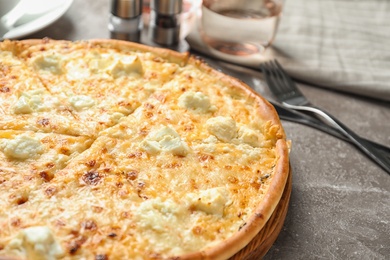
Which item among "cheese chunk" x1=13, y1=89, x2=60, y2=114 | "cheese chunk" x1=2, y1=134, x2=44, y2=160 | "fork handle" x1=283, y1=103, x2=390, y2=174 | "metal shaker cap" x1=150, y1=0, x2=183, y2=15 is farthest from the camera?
"metal shaker cap" x1=150, y1=0, x2=183, y2=15

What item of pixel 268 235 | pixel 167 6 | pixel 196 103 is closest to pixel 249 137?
pixel 196 103

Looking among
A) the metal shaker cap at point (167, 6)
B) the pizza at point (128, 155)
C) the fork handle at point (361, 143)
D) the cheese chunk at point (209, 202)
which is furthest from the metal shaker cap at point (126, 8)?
the cheese chunk at point (209, 202)

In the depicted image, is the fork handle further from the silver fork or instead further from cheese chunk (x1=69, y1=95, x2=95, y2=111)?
cheese chunk (x1=69, y1=95, x2=95, y2=111)

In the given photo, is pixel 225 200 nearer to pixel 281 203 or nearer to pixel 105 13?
pixel 281 203

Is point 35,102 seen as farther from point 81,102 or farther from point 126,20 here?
point 126,20

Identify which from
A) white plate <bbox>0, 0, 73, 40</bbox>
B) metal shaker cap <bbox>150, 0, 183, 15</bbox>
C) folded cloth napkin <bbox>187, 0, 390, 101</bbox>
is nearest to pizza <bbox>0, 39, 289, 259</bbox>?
white plate <bbox>0, 0, 73, 40</bbox>

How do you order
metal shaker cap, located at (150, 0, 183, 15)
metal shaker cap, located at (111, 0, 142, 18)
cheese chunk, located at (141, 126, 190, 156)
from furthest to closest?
1. metal shaker cap, located at (150, 0, 183, 15)
2. metal shaker cap, located at (111, 0, 142, 18)
3. cheese chunk, located at (141, 126, 190, 156)

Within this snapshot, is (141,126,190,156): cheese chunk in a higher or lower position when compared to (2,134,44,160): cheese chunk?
lower
